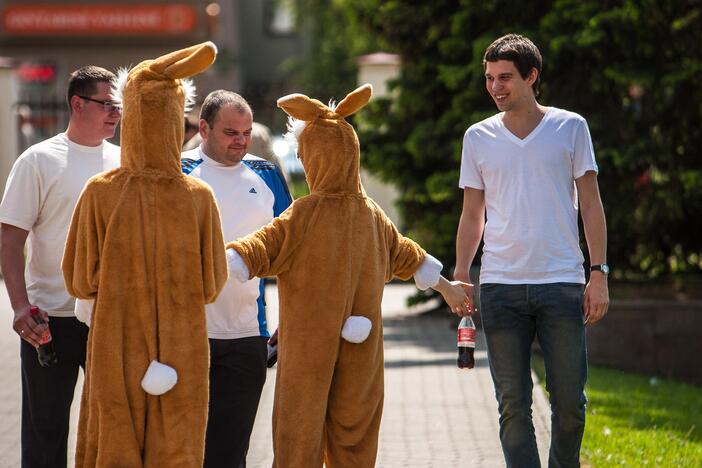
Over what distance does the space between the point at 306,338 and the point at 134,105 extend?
1.10 meters

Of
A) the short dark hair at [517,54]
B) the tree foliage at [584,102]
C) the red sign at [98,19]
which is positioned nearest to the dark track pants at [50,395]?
the short dark hair at [517,54]

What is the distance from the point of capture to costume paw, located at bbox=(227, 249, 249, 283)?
16.1 ft

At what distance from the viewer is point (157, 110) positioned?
4547 mm

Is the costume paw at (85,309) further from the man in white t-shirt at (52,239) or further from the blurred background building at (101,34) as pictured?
the blurred background building at (101,34)

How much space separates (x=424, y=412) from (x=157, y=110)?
437cm

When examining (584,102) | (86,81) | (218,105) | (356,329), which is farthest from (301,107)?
(584,102)

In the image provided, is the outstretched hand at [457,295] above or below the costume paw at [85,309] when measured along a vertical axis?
below

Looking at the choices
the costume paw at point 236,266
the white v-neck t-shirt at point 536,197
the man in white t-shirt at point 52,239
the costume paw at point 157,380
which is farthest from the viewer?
the white v-neck t-shirt at point 536,197

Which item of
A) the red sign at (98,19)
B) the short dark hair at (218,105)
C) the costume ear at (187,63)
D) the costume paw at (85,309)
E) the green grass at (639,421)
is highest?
the costume ear at (187,63)

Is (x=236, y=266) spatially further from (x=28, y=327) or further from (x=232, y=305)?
(x=28, y=327)

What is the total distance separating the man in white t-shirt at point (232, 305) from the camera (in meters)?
5.34

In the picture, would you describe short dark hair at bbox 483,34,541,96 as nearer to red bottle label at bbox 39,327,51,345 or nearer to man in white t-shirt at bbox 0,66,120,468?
man in white t-shirt at bbox 0,66,120,468

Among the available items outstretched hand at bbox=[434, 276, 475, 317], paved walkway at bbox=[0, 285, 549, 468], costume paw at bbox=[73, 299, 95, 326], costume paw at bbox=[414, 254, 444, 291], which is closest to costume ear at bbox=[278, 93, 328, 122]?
costume paw at bbox=[414, 254, 444, 291]

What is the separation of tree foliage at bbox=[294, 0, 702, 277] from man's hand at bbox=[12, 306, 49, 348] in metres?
7.55
